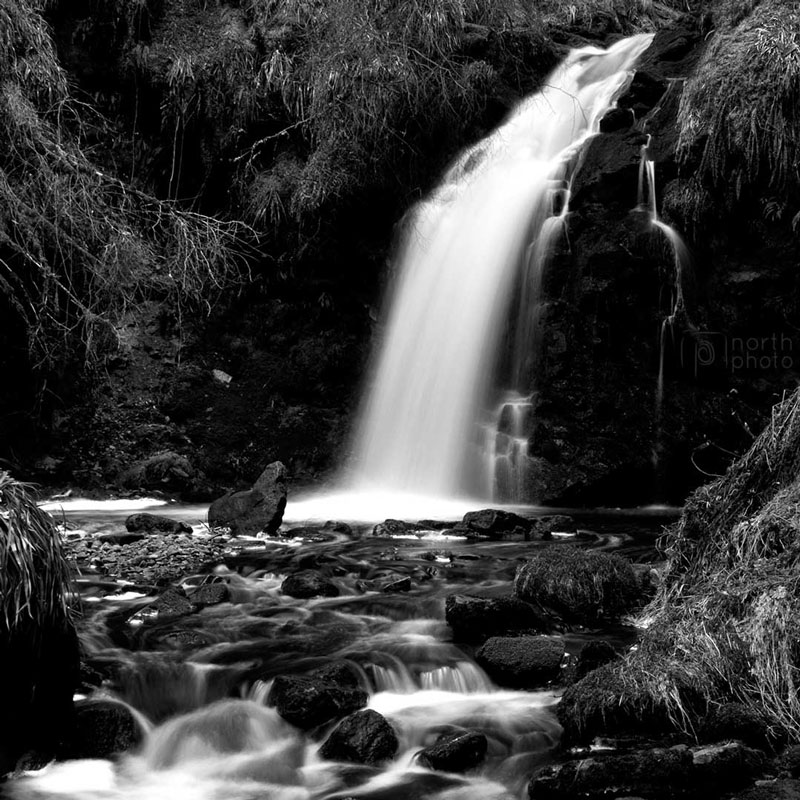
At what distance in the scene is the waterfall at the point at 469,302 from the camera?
1133cm

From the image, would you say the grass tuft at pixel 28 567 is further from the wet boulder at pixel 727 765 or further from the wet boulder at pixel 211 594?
the wet boulder at pixel 727 765

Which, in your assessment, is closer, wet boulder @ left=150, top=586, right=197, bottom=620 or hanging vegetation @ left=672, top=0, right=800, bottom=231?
wet boulder @ left=150, top=586, right=197, bottom=620

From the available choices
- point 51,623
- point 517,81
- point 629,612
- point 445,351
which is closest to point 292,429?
point 445,351

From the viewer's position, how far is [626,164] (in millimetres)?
10797

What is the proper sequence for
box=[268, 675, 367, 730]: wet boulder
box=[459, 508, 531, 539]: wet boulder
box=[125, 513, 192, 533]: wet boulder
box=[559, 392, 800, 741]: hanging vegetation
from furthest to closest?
box=[459, 508, 531, 539]: wet boulder → box=[125, 513, 192, 533]: wet boulder → box=[268, 675, 367, 730]: wet boulder → box=[559, 392, 800, 741]: hanging vegetation

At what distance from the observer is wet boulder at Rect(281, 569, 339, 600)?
620 cm

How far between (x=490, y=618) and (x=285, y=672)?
1204 mm

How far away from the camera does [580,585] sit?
560 cm

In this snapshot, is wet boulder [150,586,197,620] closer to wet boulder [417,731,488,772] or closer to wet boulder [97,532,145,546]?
wet boulder [97,532,145,546]

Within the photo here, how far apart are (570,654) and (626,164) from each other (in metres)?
7.40

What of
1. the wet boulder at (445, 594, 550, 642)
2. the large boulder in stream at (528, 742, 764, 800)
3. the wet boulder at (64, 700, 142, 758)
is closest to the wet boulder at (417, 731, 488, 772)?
the large boulder in stream at (528, 742, 764, 800)

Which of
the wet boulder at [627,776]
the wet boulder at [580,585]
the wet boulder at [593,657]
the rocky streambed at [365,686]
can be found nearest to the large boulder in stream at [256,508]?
the rocky streambed at [365,686]

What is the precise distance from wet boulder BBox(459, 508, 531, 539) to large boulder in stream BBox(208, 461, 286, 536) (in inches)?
70.5

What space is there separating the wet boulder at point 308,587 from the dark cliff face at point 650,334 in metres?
5.07
